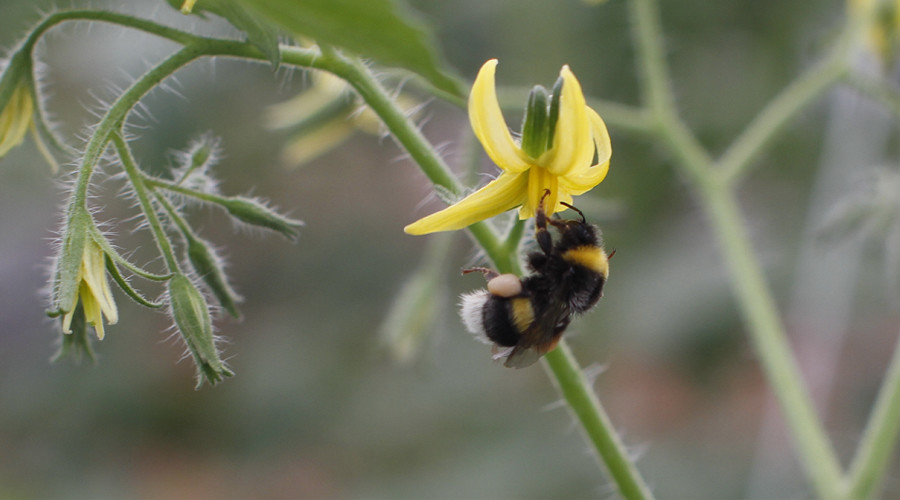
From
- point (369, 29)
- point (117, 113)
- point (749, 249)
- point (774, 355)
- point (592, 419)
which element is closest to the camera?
point (369, 29)

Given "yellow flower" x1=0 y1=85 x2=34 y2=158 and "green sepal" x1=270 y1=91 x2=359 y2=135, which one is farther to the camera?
"green sepal" x1=270 y1=91 x2=359 y2=135

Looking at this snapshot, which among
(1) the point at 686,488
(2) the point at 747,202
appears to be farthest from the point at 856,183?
(2) the point at 747,202

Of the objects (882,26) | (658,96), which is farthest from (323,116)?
(882,26)

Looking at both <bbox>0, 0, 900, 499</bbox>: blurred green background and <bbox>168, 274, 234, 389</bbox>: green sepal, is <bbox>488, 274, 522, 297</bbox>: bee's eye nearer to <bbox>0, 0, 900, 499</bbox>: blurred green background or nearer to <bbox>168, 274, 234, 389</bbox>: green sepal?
<bbox>168, 274, 234, 389</bbox>: green sepal

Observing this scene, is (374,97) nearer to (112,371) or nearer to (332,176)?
(112,371)

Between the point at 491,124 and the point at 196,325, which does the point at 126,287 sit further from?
the point at 491,124

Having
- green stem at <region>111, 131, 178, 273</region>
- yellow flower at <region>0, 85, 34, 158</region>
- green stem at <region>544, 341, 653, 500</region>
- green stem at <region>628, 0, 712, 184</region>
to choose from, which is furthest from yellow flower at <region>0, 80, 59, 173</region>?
green stem at <region>628, 0, 712, 184</region>

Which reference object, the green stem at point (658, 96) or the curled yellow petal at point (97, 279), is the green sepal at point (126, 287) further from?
the green stem at point (658, 96)
